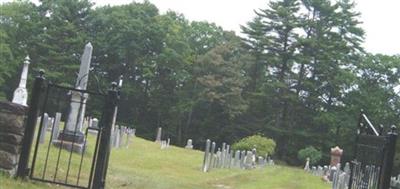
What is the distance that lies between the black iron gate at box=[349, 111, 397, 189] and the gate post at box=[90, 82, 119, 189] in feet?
12.3

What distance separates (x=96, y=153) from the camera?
308 inches

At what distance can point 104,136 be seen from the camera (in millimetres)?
7801

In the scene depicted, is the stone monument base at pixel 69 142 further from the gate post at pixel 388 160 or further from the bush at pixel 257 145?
the bush at pixel 257 145

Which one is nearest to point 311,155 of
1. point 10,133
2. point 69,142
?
point 69,142

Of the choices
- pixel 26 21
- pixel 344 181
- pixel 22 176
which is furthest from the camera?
pixel 26 21

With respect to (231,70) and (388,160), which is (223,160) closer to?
(388,160)

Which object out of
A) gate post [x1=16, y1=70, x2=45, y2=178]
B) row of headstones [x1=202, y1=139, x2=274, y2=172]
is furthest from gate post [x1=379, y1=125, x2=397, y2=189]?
row of headstones [x1=202, y1=139, x2=274, y2=172]

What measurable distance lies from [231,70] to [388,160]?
43.9 metres

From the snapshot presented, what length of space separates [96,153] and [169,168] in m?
10.9

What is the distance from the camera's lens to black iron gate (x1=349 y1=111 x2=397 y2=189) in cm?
774

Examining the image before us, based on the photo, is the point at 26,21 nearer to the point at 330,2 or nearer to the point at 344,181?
the point at 330,2

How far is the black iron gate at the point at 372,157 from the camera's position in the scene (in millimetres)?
7742

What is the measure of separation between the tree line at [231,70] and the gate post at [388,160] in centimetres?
4137

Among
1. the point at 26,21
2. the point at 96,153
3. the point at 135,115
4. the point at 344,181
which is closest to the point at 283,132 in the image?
the point at 135,115
